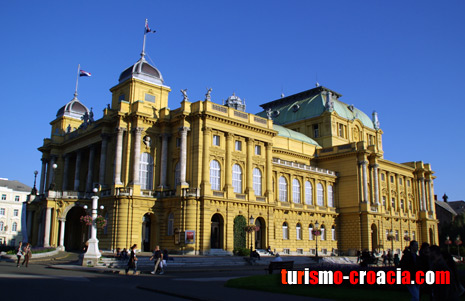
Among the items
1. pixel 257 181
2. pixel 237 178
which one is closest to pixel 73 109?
pixel 237 178

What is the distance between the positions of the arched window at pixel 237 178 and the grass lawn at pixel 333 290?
1191 inches

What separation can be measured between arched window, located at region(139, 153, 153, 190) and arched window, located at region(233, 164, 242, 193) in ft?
31.6

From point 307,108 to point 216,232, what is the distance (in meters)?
36.1

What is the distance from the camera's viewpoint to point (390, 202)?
7381 cm

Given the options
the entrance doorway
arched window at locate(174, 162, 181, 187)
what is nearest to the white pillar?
arched window at locate(174, 162, 181, 187)

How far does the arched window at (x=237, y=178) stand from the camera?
5178 centimetres

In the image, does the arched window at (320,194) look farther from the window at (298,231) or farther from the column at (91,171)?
the column at (91,171)

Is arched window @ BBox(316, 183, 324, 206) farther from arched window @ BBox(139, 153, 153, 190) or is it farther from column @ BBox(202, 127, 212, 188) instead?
arched window @ BBox(139, 153, 153, 190)

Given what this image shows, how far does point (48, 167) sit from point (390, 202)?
54474mm

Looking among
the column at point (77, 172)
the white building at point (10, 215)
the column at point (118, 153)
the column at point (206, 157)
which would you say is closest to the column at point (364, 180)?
the column at point (206, 157)

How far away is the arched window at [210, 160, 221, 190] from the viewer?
1951 inches

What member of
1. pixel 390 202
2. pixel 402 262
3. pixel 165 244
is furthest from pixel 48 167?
pixel 402 262

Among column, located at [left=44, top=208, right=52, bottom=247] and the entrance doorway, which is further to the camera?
column, located at [left=44, top=208, right=52, bottom=247]

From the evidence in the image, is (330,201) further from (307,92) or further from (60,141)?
(60,141)
